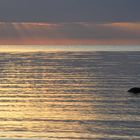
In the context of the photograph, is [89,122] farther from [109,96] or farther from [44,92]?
[44,92]

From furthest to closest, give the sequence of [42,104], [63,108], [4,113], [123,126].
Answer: [42,104], [63,108], [4,113], [123,126]

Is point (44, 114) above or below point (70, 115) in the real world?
above

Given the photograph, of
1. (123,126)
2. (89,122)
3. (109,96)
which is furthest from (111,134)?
(109,96)

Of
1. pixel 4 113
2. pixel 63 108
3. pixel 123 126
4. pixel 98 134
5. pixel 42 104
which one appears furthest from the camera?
pixel 42 104

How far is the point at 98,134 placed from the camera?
4459 centimetres

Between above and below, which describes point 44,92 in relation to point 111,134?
above

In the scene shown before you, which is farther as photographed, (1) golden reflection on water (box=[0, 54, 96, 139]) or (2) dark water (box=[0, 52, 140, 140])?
(1) golden reflection on water (box=[0, 54, 96, 139])

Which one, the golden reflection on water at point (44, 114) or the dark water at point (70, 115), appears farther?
the golden reflection on water at point (44, 114)

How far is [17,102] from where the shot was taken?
72.0m

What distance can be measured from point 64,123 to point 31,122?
12.1 ft

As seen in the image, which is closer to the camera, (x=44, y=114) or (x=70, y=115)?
(x=70, y=115)

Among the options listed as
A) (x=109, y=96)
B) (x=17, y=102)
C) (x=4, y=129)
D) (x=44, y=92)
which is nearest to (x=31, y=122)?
(x=4, y=129)

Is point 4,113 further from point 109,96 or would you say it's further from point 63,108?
point 109,96

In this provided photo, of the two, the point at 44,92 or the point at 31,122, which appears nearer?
the point at 31,122
